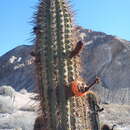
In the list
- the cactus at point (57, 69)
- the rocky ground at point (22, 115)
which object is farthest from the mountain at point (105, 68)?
the cactus at point (57, 69)

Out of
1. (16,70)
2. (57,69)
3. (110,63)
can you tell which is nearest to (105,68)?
(110,63)

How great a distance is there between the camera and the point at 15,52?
164 ft

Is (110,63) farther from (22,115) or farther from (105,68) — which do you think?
(22,115)

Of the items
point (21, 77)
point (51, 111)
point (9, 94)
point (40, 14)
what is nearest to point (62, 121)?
point (51, 111)

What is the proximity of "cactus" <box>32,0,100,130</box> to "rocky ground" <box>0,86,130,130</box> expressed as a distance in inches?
48.7

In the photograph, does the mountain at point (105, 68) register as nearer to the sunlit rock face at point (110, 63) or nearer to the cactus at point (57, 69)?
the sunlit rock face at point (110, 63)

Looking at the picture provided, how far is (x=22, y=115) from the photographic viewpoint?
10625mm

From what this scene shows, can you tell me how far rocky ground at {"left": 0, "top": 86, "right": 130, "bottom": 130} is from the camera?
944cm

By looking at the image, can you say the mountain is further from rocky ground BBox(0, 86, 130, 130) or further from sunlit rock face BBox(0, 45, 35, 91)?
rocky ground BBox(0, 86, 130, 130)

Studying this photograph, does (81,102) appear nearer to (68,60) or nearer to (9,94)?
(68,60)

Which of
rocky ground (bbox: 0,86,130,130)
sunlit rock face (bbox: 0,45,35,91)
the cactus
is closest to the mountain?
sunlit rock face (bbox: 0,45,35,91)

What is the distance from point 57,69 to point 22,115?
7400 mm

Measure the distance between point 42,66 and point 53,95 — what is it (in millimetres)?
266

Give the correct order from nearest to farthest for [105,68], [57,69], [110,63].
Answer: [57,69] → [105,68] → [110,63]
